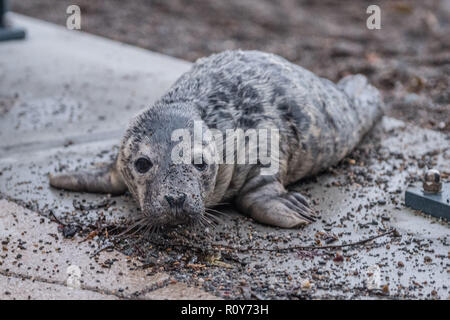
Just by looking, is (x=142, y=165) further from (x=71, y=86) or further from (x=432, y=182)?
(x=71, y=86)

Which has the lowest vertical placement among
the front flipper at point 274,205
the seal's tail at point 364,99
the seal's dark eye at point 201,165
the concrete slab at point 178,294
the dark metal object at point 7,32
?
the concrete slab at point 178,294

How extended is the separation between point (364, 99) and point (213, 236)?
2.40 metres

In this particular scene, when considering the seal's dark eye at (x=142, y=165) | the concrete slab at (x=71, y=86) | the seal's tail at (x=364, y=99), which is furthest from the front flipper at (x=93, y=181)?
the seal's tail at (x=364, y=99)

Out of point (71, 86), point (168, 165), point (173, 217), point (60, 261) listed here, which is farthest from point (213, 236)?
point (71, 86)

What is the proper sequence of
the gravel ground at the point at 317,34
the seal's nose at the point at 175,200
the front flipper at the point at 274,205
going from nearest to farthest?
the seal's nose at the point at 175,200
the front flipper at the point at 274,205
the gravel ground at the point at 317,34

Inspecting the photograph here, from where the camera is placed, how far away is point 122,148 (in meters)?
4.03

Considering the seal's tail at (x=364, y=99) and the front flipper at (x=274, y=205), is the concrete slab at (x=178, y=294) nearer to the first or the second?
the front flipper at (x=274, y=205)

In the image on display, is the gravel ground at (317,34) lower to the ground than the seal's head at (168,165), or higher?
higher

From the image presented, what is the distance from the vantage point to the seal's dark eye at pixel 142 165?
12.4 ft

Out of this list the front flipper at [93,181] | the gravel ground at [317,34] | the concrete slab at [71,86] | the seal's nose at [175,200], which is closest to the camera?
the seal's nose at [175,200]

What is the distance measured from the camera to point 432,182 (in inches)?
165

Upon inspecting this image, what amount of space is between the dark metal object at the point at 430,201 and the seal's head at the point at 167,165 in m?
1.35

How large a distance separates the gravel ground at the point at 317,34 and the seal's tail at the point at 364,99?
22.3 inches

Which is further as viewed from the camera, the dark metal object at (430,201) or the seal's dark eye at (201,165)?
the dark metal object at (430,201)
